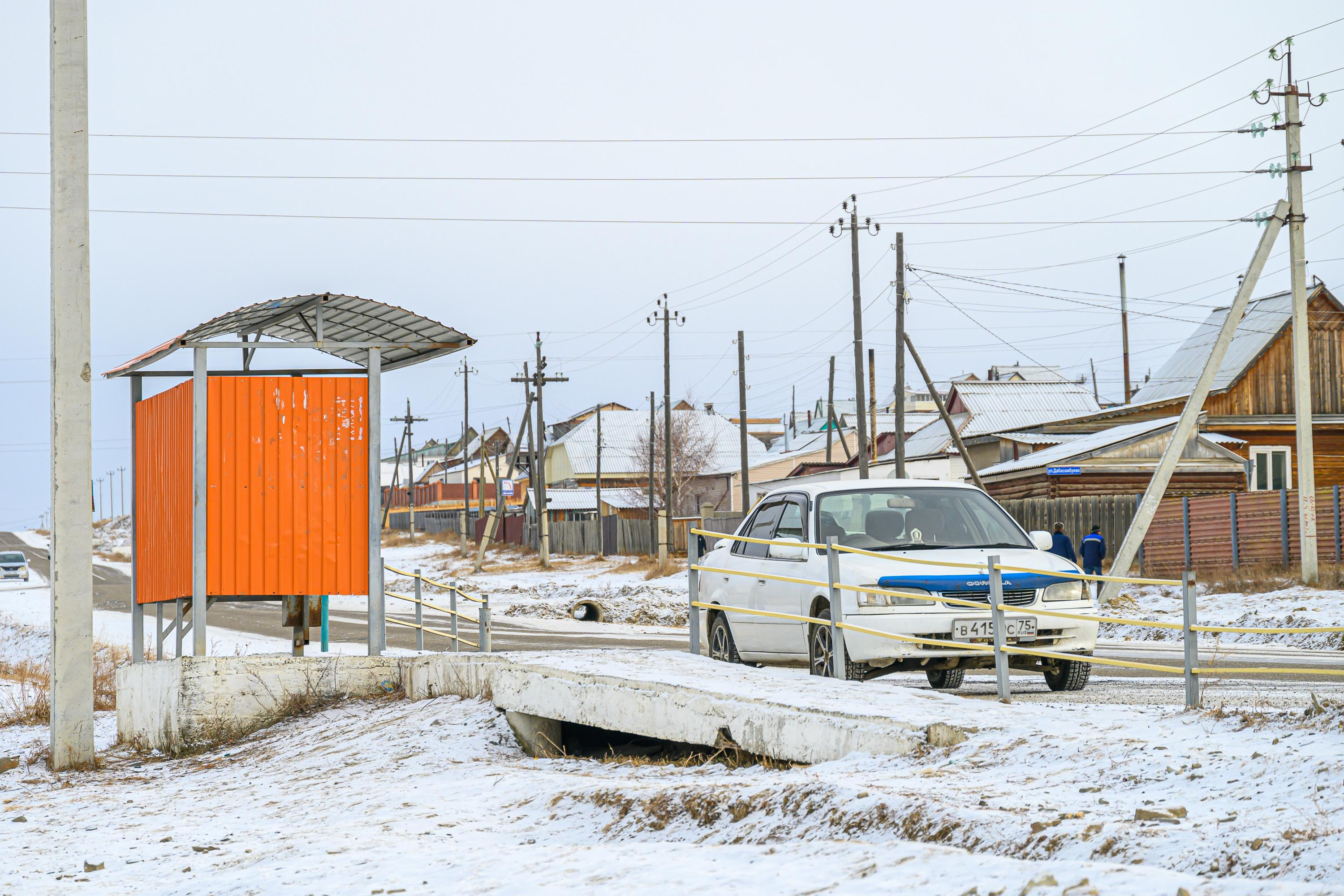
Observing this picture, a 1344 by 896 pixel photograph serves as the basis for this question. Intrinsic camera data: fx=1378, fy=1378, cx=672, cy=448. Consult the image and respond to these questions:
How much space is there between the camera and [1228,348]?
42750 mm

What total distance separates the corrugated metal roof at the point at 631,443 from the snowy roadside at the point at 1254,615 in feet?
226

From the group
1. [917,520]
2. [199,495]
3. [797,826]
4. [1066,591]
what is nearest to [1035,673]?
[917,520]

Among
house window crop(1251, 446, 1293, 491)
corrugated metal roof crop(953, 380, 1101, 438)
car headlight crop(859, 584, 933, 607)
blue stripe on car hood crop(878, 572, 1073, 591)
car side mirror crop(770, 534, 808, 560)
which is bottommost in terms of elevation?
car headlight crop(859, 584, 933, 607)

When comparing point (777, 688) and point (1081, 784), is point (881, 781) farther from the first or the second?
point (777, 688)

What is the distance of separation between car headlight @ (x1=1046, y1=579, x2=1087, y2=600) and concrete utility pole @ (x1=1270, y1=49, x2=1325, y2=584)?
15.3 meters

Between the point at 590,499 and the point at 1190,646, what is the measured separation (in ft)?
258

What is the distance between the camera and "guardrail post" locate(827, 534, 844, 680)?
9508mm

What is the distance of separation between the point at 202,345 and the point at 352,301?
1406 mm

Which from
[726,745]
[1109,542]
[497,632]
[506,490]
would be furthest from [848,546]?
[506,490]

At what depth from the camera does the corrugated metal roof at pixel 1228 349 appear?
44.5m

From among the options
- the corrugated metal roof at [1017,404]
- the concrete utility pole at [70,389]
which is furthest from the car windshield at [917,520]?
the corrugated metal roof at [1017,404]

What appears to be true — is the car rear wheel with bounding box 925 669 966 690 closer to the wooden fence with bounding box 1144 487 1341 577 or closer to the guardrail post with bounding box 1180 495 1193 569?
the wooden fence with bounding box 1144 487 1341 577

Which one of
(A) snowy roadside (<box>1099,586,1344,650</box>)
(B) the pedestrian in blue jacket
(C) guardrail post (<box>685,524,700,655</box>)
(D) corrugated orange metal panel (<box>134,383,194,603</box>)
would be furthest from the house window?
(D) corrugated orange metal panel (<box>134,383,194,603</box>)

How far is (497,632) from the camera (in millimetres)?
26312
